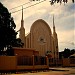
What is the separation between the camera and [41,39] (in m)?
61.1

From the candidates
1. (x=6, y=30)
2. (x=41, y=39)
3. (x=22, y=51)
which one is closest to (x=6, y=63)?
(x=22, y=51)

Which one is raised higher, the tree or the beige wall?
the tree

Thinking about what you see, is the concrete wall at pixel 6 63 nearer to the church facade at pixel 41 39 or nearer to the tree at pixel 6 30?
the tree at pixel 6 30

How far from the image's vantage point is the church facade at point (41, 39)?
56.4 meters

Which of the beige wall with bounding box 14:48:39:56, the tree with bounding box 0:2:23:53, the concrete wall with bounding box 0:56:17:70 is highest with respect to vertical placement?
the tree with bounding box 0:2:23:53

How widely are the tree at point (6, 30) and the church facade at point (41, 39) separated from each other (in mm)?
17925

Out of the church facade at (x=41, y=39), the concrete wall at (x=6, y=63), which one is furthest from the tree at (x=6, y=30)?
the church facade at (x=41, y=39)

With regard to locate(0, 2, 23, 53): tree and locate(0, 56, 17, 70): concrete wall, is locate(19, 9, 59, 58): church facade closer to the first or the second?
locate(0, 2, 23, 53): tree

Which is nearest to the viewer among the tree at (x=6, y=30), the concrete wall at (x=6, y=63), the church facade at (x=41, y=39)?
the concrete wall at (x=6, y=63)

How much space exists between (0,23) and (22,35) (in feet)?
70.5

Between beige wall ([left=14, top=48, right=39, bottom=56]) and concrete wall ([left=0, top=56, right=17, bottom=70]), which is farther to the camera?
beige wall ([left=14, top=48, right=39, bottom=56])

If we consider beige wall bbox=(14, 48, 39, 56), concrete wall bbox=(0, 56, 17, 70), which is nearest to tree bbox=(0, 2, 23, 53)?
beige wall bbox=(14, 48, 39, 56)

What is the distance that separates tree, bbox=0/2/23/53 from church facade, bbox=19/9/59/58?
58.8 feet

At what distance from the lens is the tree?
33062 mm
